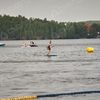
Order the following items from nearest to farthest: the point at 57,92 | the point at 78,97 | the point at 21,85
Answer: the point at 78,97
the point at 57,92
the point at 21,85

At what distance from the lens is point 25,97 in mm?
11828

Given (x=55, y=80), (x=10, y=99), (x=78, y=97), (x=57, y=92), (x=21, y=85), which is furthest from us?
(x=55, y=80)

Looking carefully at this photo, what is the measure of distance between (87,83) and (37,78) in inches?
135

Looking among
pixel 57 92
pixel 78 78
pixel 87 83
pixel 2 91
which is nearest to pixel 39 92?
pixel 57 92

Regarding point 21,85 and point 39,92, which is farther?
point 21,85

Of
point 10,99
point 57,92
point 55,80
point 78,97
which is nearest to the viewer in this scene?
point 10,99

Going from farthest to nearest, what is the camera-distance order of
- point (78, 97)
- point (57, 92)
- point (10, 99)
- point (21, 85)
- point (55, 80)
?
point (55, 80) < point (21, 85) < point (57, 92) < point (78, 97) < point (10, 99)

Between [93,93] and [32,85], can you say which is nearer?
[93,93]

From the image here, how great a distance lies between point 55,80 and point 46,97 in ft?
14.7

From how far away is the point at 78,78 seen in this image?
17.5m

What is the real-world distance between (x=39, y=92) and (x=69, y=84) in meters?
2.53

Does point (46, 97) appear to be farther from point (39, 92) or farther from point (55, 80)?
point (55, 80)

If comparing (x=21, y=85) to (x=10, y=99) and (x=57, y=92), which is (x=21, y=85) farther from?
(x=10, y=99)

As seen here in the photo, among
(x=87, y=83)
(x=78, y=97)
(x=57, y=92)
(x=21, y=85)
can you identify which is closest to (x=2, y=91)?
(x=21, y=85)
